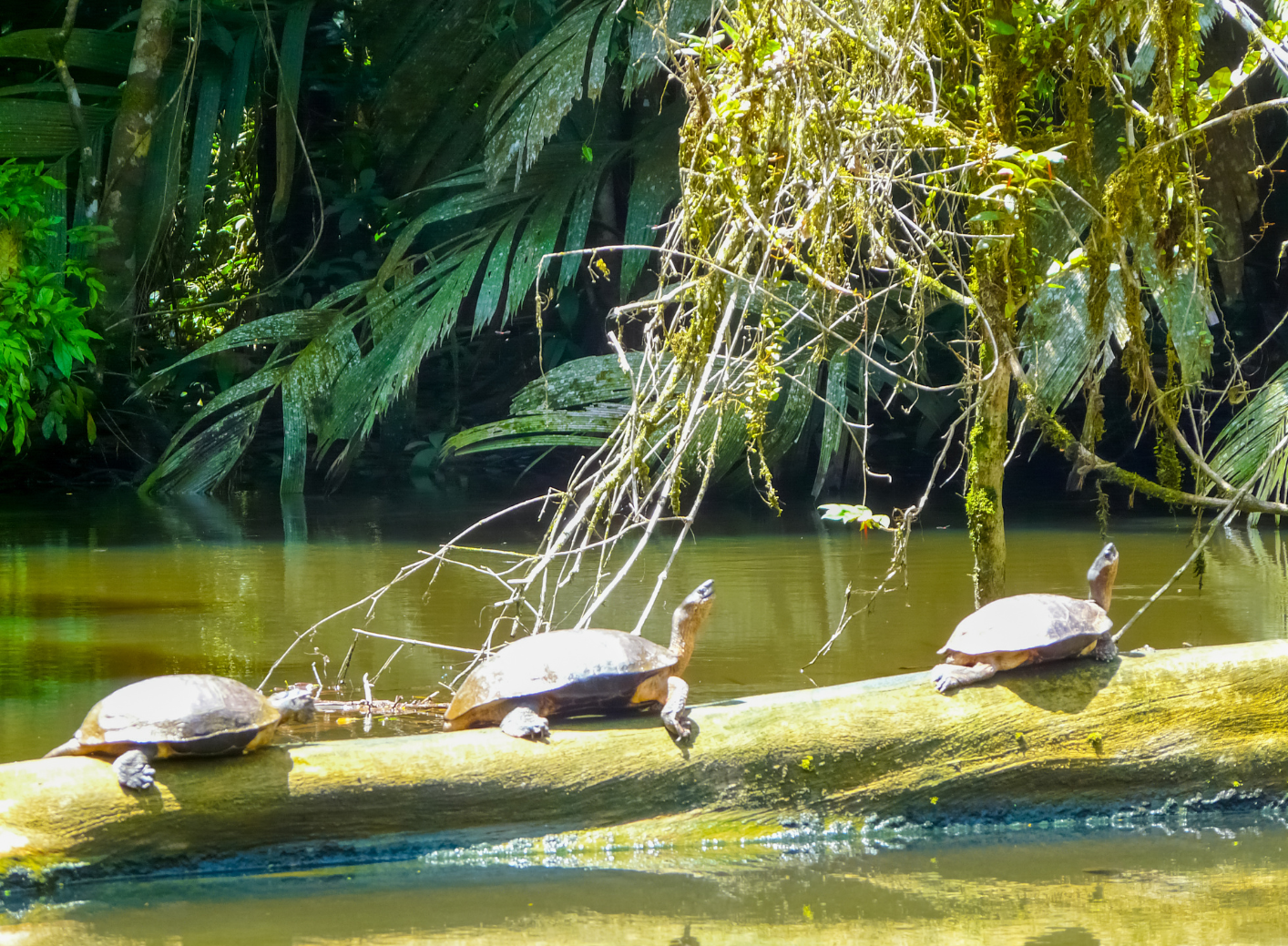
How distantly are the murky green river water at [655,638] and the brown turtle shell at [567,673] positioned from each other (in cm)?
39

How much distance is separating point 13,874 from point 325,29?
10602mm

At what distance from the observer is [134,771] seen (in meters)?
2.75

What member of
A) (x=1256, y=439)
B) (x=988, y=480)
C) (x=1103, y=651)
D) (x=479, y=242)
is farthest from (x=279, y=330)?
(x=1103, y=651)

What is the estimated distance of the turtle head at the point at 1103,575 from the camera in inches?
137

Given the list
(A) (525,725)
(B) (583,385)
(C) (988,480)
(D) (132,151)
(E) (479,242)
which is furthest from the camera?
(D) (132,151)

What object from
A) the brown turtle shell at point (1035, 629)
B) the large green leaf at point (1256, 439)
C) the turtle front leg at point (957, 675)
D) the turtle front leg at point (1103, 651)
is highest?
the large green leaf at point (1256, 439)

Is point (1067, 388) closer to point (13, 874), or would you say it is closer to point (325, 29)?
point (13, 874)

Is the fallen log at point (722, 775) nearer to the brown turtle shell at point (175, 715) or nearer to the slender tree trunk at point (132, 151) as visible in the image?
the brown turtle shell at point (175, 715)

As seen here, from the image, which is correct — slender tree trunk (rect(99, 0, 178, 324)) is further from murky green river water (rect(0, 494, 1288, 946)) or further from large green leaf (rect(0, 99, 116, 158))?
murky green river water (rect(0, 494, 1288, 946))

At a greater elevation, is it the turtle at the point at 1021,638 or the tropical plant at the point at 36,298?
the tropical plant at the point at 36,298

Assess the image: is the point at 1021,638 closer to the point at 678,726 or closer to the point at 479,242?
the point at 678,726

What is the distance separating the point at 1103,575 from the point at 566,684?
4.99 feet

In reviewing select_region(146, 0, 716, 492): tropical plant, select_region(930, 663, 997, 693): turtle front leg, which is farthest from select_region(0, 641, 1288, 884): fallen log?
select_region(146, 0, 716, 492): tropical plant

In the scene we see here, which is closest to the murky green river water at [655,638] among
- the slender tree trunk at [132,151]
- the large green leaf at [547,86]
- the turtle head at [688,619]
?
the turtle head at [688,619]
